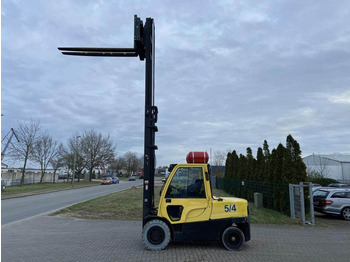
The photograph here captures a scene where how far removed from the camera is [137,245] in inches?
285

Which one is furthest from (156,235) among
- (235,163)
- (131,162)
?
(131,162)

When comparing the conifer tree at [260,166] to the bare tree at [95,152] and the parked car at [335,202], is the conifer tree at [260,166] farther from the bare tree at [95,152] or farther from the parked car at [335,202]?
the bare tree at [95,152]

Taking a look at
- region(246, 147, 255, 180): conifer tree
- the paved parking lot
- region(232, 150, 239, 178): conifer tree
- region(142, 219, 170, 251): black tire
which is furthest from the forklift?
region(232, 150, 239, 178): conifer tree

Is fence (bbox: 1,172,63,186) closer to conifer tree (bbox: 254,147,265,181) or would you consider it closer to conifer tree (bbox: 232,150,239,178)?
conifer tree (bbox: 232,150,239,178)

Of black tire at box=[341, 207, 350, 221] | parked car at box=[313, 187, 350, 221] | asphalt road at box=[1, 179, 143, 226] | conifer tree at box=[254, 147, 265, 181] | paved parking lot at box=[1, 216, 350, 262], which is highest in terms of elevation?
conifer tree at box=[254, 147, 265, 181]

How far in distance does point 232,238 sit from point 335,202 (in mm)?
8621

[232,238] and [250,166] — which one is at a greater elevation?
[250,166]

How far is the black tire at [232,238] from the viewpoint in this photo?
676 centimetres

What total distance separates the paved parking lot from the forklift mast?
116cm

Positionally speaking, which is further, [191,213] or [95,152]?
[95,152]

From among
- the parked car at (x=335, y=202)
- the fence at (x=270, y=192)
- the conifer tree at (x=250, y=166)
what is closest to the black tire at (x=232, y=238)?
the fence at (x=270, y=192)

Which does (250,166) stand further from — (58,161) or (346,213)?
(58,161)

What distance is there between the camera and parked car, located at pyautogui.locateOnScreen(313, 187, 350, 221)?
1278 cm

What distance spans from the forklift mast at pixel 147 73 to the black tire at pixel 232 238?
6.09 feet
